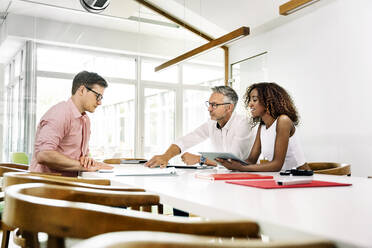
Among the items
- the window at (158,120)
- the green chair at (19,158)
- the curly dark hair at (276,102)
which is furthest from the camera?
the window at (158,120)

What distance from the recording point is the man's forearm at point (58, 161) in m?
2.51

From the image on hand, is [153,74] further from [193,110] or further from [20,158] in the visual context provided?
[20,158]

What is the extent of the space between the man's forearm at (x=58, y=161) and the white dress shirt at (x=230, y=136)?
1418 millimetres

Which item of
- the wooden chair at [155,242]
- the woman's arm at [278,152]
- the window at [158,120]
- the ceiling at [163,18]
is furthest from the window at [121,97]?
the wooden chair at [155,242]

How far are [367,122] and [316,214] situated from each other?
4462mm

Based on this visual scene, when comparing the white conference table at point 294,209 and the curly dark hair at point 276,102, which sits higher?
the curly dark hair at point 276,102

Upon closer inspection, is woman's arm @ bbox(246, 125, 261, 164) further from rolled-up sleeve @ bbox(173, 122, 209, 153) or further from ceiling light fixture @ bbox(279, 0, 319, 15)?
ceiling light fixture @ bbox(279, 0, 319, 15)

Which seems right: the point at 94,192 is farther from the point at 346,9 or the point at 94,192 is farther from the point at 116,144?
the point at 116,144

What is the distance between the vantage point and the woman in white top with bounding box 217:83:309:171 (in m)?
2.53

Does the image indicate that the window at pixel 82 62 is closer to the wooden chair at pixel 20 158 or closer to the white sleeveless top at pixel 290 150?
the wooden chair at pixel 20 158

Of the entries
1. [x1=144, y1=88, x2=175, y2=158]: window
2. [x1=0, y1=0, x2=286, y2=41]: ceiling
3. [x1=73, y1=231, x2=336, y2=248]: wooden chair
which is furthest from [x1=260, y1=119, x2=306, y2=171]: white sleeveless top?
[x1=144, y1=88, x2=175, y2=158]: window

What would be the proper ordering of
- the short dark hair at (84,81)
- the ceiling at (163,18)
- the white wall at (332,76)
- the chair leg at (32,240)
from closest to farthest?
the chair leg at (32,240), the short dark hair at (84,81), the white wall at (332,76), the ceiling at (163,18)

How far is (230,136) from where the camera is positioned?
11.8ft

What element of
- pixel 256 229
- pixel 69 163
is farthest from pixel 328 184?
pixel 69 163
